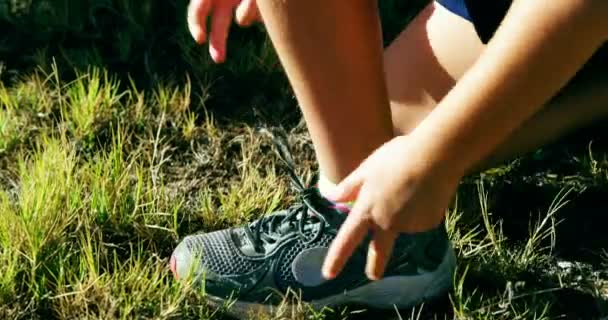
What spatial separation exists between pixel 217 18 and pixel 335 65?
0.95 feet

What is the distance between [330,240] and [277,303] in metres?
0.13

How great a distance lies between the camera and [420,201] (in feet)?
3.97

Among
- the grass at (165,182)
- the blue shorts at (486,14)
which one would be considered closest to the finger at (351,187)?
the grass at (165,182)

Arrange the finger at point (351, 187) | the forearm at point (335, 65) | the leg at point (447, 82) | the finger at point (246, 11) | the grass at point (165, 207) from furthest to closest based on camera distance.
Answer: the leg at point (447, 82) → the finger at point (246, 11) → the grass at point (165, 207) → the forearm at point (335, 65) → the finger at point (351, 187)

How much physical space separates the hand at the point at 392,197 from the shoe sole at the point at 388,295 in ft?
1.04

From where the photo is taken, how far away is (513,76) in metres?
1.16

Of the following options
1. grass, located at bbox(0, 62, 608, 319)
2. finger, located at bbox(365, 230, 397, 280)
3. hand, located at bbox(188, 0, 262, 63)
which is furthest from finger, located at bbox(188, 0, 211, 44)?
finger, located at bbox(365, 230, 397, 280)

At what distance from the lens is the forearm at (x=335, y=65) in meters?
1.41

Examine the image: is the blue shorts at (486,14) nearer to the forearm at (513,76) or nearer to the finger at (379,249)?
the forearm at (513,76)

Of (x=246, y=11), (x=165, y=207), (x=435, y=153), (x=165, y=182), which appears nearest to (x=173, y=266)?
(x=165, y=207)

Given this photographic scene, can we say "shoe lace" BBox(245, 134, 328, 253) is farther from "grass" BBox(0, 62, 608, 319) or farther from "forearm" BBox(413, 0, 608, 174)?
"forearm" BBox(413, 0, 608, 174)

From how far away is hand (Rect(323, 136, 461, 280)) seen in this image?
1.20 metres

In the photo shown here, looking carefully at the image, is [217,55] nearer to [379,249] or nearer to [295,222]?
[295,222]

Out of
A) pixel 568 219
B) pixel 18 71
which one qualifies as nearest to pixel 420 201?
pixel 568 219
